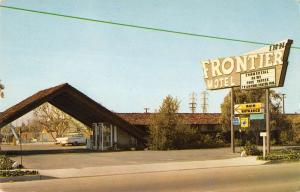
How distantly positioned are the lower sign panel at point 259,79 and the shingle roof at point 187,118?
15.1m

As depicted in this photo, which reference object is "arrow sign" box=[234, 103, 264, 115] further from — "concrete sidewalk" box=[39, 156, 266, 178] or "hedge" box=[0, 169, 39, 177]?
"hedge" box=[0, 169, 39, 177]

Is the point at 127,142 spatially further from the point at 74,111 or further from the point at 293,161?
the point at 293,161

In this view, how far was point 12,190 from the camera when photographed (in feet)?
47.5

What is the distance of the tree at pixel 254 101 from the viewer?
4744 centimetres

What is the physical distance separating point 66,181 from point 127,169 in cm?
489

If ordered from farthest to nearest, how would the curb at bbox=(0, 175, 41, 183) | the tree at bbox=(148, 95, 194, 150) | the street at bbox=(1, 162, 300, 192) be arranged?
the tree at bbox=(148, 95, 194, 150) < the curb at bbox=(0, 175, 41, 183) < the street at bbox=(1, 162, 300, 192)

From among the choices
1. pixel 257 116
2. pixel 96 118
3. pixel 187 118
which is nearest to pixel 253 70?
pixel 257 116

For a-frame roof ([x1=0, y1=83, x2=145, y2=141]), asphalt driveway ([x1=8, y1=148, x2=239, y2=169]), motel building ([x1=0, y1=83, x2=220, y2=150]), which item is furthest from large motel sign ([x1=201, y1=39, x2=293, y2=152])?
motel building ([x1=0, y1=83, x2=220, y2=150])

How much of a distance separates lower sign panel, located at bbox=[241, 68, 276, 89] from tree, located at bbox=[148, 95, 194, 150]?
1019 centimetres

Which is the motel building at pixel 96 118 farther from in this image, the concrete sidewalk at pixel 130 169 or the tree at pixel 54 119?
the tree at pixel 54 119

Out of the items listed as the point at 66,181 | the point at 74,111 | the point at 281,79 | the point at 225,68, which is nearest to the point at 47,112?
the point at 74,111

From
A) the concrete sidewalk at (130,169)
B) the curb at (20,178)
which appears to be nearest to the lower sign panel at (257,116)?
the concrete sidewalk at (130,169)

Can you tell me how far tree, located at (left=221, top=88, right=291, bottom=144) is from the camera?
156ft

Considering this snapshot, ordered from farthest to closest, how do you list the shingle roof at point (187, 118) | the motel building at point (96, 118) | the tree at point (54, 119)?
the tree at point (54, 119) < the shingle roof at point (187, 118) < the motel building at point (96, 118)
